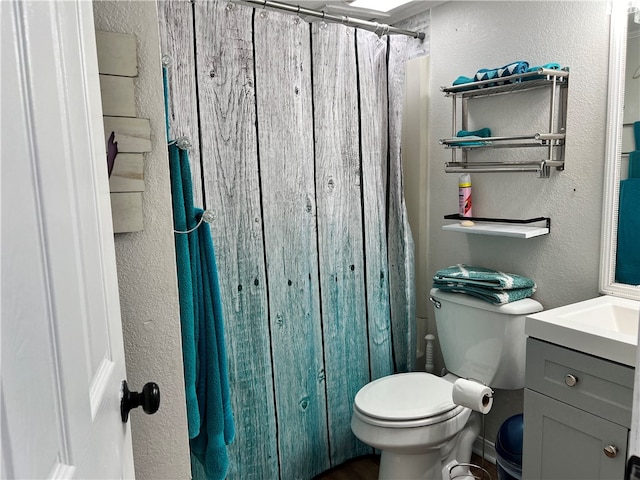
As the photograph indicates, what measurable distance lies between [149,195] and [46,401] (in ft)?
1.96

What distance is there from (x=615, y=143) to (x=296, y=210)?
45.3 inches

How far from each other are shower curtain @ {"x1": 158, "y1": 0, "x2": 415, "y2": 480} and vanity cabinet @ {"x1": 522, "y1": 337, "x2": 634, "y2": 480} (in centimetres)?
84

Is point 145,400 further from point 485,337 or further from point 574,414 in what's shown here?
point 485,337

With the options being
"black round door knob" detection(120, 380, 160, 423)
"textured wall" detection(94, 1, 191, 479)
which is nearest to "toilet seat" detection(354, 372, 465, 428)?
"textured wall" detection(94, 1, 191, 479)

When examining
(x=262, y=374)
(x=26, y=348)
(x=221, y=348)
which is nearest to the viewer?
(x=26, y=348)

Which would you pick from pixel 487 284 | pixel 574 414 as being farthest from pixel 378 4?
pixel 574 414

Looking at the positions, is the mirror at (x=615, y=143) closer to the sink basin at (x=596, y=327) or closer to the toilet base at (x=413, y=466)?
the sink basin at (x=596, y=327)

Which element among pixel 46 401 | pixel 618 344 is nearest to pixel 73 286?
pixel 46 401

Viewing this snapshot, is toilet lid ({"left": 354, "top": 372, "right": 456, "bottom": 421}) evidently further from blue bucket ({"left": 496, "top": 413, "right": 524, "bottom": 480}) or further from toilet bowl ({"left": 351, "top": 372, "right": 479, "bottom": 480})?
blue bucket ({"left": 496, "top": 413, "right": 524, "bottom": 480})

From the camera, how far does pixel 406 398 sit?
1.89 metres

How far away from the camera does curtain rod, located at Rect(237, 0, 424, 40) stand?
1818 millimetres

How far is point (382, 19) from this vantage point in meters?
2.48

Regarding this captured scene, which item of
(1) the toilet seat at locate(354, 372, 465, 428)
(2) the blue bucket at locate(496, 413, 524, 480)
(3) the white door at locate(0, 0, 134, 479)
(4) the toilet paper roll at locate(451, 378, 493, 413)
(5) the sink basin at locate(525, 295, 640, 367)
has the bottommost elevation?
(2) the blue bucket at locate(496, 413, 524, 480)

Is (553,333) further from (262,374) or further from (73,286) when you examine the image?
(73,286)
